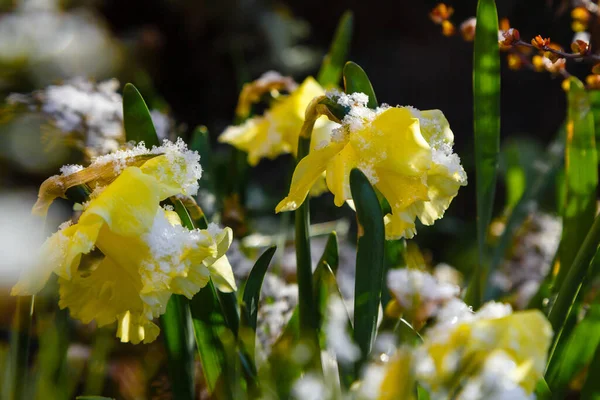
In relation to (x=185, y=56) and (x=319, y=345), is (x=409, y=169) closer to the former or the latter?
(x=319, y=345)

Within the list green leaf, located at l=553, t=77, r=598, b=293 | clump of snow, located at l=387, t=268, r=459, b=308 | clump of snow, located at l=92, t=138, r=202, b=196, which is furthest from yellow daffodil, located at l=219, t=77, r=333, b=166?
clump of snow, located at l=387, t=268, r=459, b=308

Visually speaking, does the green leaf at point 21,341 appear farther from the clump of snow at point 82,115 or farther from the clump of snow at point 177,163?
the clump of snow at point 82,115

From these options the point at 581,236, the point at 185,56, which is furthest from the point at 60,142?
the point at 185,56

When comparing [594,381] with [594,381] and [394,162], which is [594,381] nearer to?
[594,381]

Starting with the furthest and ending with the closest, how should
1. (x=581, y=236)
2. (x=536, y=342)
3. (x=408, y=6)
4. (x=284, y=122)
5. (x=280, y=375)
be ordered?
(x=408, y=6) < (x=284, y=122) < (x=581, y=236) < (x=280, y=375) < (x=536, y=342)

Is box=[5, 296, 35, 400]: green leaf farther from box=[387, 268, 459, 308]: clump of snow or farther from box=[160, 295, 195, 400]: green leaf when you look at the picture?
box=[387, 268, 459, 308]: clump of snow

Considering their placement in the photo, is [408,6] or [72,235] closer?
[72,235]

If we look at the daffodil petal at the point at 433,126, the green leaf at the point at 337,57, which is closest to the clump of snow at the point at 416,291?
the daffodil petal at the point at 433,126

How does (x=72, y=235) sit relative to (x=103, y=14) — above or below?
above
